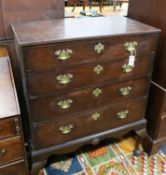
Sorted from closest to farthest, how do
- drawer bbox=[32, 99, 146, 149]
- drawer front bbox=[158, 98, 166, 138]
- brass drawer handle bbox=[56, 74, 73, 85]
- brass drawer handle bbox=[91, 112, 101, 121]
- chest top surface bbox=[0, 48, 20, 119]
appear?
chest top surface bbox=[0, 48, 20, 119], brass drawer handle bbox=[56, 74, 73, 85], drawer bbox=[32, 99, 146, 149], brass drawer handle bbox=[91, 112, 101, 121], drawer front bbox=[158, 98, 166, 138]

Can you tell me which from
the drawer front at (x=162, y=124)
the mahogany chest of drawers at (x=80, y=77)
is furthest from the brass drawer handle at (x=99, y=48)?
the drawer front at (x=162, y=124)

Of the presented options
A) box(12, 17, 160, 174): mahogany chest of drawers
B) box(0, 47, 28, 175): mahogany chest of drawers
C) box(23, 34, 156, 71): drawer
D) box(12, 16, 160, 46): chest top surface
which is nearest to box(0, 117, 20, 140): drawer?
box(0, 47, 28, 175): mahogany chest of drawers

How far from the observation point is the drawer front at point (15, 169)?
113 cm

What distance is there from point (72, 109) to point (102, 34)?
0.46 m

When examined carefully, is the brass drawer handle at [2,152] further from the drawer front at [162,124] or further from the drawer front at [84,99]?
the drawer front at [162,124]

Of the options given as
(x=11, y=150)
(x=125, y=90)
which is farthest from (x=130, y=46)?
(x=11, y=150)

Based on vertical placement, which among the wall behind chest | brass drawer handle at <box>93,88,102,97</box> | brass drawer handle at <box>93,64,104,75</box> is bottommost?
brass drawer handle at <box>93,88,102,97</box>

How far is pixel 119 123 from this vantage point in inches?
58.5

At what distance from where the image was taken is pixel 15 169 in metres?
1.16

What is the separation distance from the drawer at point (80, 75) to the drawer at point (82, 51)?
0.04 metres

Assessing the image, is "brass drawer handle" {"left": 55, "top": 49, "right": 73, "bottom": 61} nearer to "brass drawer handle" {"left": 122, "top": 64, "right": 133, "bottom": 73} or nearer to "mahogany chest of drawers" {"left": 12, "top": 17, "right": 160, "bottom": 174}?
"mahogany chest of drawers" {"left": 12, "top": 17, "right": 160, "bottom": 174}

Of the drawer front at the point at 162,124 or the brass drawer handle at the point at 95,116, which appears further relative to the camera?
the drawer front at the point at 162,124

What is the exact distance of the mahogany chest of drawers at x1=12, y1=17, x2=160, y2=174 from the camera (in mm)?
1049

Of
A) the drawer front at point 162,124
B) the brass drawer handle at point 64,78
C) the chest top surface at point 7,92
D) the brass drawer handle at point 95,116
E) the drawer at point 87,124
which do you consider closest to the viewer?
the chest top surface at point 7,92
